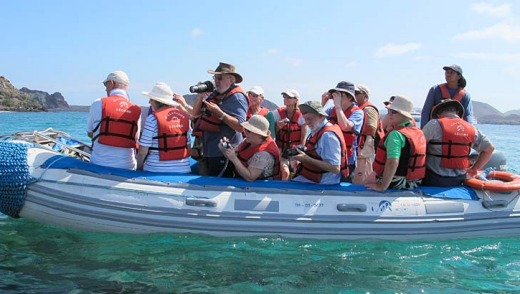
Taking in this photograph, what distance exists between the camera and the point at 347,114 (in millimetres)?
5914

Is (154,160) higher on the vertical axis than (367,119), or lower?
lower

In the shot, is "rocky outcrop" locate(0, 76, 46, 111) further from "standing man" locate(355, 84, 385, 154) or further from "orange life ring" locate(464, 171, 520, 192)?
"orange life ring" locate(464, 171, 520, 192)

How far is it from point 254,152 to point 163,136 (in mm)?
969

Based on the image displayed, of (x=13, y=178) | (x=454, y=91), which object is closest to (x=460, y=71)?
(x=454, y=91)

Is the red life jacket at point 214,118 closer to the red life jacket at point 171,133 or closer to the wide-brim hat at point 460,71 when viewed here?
the red life jacket at point 171,133

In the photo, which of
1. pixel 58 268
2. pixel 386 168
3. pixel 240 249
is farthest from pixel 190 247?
pixel 386 168

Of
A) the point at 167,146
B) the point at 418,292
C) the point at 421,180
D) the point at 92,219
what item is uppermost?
the point at 167,146

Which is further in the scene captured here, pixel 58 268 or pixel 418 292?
pixel 58 268

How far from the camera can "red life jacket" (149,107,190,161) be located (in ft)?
16.5

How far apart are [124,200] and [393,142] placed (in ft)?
9.33

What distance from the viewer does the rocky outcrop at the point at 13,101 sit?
81.6 meters

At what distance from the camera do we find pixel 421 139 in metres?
5.16

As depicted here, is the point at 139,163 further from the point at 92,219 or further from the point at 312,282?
the point at 312,282

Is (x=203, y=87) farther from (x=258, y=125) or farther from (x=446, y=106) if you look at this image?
(x=446, y=106)
